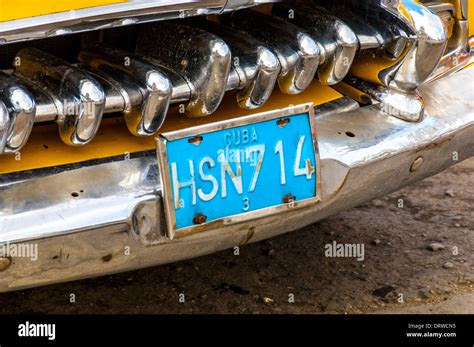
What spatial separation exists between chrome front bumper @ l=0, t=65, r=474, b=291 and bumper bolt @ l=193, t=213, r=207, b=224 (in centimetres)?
5

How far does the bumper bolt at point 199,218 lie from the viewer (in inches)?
96.3

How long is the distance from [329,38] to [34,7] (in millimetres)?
979

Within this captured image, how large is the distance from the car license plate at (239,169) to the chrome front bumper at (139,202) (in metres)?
0.04

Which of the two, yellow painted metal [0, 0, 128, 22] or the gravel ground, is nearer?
yellow painted metal [0, 0, 128, 22]

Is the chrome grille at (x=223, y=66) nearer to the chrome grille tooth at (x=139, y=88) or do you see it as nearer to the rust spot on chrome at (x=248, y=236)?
the chrome grille tooth at (x=139, y=88)

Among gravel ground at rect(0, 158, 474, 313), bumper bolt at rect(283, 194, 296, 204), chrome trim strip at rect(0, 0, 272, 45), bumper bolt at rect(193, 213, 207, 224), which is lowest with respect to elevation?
gravel ground at rect(0, 158, 474, 313)

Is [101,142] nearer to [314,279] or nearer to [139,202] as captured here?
[139,202]

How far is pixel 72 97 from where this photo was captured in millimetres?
2363

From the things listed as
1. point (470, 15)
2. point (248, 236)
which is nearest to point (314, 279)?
point (248, 236)

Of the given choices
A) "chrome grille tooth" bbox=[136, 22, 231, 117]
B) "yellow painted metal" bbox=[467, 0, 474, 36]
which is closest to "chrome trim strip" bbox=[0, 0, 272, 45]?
"chrome grille tooth" bbox=[136, 22, 231, 117]

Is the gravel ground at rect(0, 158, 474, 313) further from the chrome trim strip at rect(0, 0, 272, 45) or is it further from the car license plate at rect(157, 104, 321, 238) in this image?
the chrome trim strip at rect(0, 0, 272, 45)

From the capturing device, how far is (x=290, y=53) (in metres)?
2.69

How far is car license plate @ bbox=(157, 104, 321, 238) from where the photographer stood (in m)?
2.41

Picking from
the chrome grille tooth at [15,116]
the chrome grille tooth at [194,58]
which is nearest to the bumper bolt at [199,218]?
the chrome grille tooth at [194,58]
